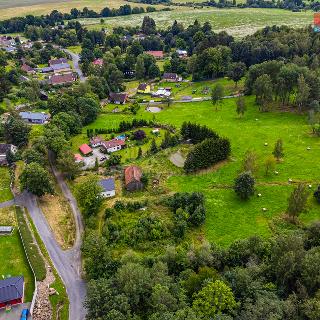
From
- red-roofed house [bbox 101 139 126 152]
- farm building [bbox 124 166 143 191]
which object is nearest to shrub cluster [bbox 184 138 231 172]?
farm building [bbox 124 166 143 191]

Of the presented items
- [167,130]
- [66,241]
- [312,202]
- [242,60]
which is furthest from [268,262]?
[242,60]

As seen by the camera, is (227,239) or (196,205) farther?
(196,205)

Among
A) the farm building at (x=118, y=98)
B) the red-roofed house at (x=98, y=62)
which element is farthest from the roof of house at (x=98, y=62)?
the farm building at (x=118, y=98)

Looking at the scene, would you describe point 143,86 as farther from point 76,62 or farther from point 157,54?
point 76,62

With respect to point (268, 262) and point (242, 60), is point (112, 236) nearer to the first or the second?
point (268, 262)

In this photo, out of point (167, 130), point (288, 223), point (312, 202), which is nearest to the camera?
point (288, 223)

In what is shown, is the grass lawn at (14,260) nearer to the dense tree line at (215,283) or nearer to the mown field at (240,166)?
the dense tree line at (215,283)
